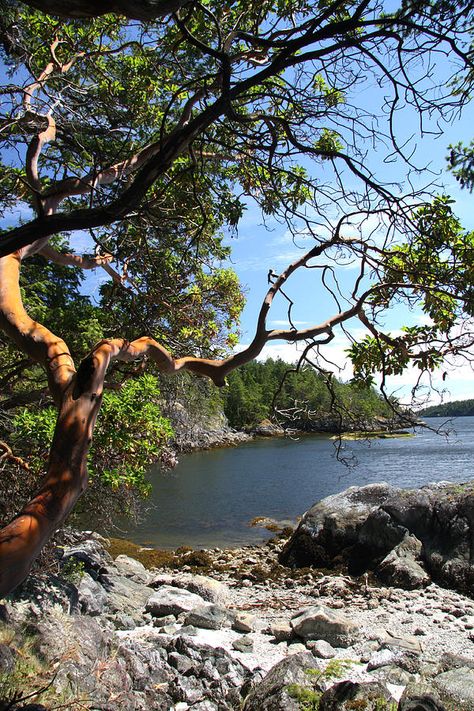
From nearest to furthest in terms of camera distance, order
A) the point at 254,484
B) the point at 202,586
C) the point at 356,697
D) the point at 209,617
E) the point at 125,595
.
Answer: the point at 356,697, the point at 209,617, the point at 125,595, the point at 202,586, the point at 254,484

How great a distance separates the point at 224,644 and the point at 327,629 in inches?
64.1

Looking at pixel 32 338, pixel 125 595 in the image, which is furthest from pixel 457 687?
pixel 32 338

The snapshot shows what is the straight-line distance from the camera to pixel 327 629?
8.59 meters

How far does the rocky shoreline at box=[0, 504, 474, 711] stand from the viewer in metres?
5.76

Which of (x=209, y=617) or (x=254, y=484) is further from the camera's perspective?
(x=254, y=484)

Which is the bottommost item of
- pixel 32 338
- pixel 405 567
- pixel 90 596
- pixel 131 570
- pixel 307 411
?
pixel 405 567

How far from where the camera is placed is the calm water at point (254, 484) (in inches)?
738

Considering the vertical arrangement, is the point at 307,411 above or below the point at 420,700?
above

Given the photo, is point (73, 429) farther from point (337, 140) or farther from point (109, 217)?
point (337, 140)

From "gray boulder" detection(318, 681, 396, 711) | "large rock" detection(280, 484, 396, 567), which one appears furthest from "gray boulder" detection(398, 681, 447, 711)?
"large rock" detection(280, 484, 396, 567)

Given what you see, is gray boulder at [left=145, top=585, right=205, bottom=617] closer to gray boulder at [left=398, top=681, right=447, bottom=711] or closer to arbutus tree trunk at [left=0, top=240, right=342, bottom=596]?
gray boulder at [left=398, top=681, right=447, bottom=711]

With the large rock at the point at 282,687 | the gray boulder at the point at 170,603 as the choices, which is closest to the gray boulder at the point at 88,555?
the gray boulder at the point at 170,603

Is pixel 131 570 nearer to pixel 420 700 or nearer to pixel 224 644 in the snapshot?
pixel 224 644

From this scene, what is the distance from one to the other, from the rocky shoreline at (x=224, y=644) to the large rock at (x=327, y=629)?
0.02 metres
